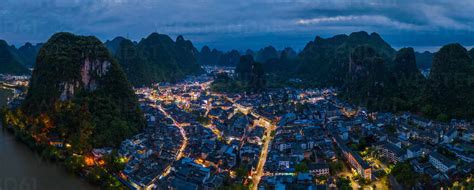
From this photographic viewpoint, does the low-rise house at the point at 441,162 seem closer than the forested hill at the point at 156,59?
Yes

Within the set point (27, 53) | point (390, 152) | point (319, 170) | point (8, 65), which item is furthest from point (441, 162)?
point (27, 53)

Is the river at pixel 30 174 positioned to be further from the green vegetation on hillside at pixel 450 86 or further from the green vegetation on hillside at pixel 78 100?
the green vegetation on hillside at pixel 450 86

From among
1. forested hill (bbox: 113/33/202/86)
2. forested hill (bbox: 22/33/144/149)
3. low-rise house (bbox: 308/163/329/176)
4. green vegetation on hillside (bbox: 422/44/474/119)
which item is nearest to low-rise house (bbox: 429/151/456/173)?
low-rise house (bbox: 308/163/329/176)

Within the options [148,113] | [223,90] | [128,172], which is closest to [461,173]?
[128,172]

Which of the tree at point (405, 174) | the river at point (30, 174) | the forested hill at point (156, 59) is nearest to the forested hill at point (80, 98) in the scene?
the river at point (30, 174)

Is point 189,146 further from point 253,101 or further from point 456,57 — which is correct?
point 456,57

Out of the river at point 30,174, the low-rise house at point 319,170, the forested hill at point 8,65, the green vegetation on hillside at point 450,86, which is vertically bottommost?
the low-rise house at point 319,170

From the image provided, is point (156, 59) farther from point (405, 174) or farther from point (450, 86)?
point (405, 174)
